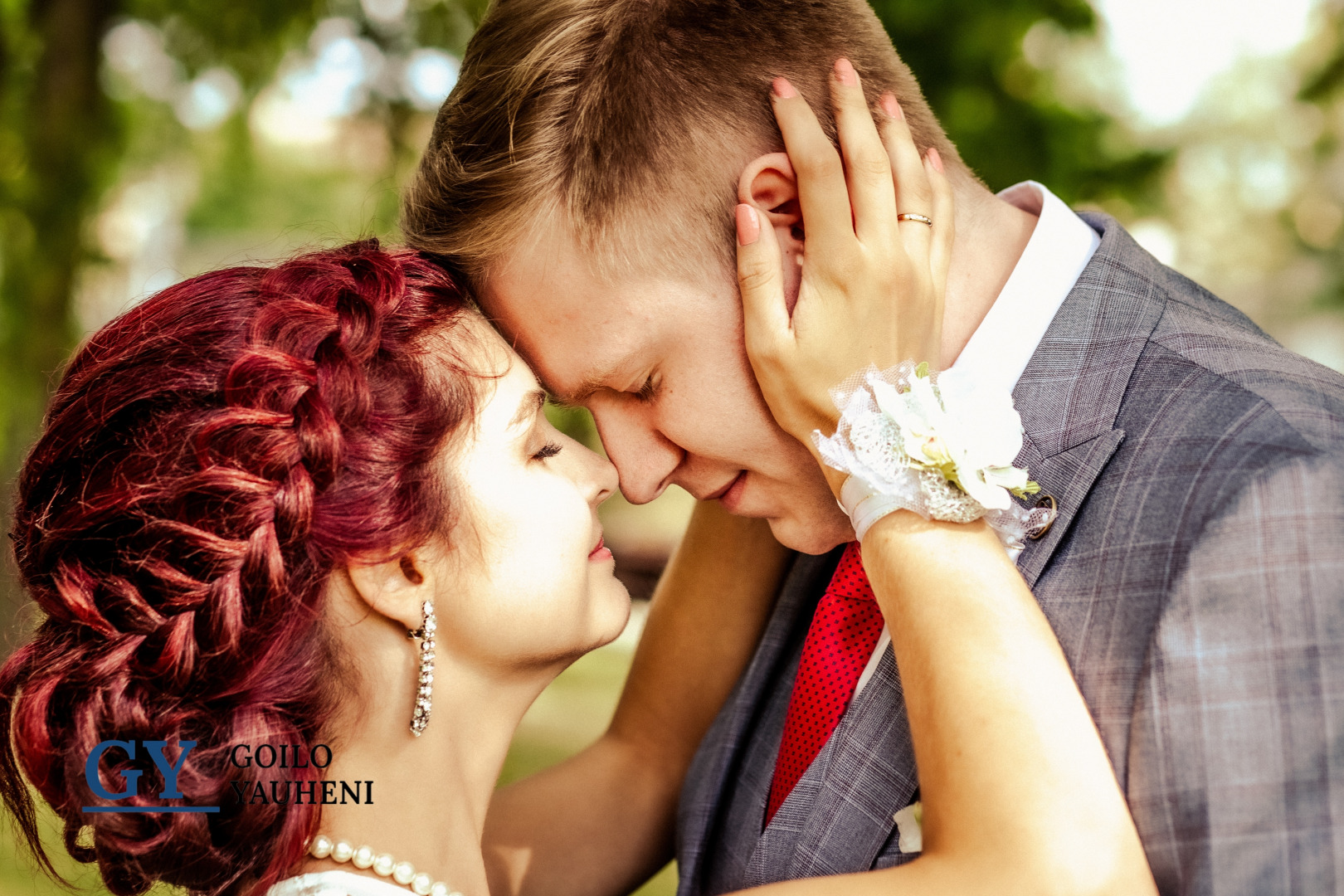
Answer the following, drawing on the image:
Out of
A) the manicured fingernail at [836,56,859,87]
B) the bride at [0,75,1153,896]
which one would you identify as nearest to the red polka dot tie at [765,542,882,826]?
the bride at [0,75,1153,896]

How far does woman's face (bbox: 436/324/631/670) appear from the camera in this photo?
197 centimetres

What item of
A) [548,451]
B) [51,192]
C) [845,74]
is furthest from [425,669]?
[51,192]

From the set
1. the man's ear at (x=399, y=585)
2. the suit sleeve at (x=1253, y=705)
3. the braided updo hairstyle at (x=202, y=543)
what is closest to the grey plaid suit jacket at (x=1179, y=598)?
the suit sleeve at (x=1253, y=705)

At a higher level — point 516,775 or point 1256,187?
point 1256,187

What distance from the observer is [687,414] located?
7.34ft

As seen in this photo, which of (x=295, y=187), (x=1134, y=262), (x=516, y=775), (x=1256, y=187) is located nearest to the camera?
(x=1134, y=262)

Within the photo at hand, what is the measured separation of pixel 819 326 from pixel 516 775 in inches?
145

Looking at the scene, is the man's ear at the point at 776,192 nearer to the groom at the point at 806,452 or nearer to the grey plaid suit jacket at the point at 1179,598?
the groom at the point at 806,452

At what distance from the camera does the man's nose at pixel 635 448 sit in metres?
2.32

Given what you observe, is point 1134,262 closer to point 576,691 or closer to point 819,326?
point 819,326

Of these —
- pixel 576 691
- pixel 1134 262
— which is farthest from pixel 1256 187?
pixel 1134 262

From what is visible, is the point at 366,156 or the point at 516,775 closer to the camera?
the point at 516,775

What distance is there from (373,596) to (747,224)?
1.01 meters

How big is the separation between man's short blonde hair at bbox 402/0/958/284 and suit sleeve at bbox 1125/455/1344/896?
1081 millimetres
